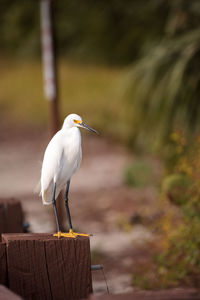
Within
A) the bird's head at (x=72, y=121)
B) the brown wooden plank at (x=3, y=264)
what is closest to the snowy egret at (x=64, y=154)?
the bird's head at (x=72, y=121)

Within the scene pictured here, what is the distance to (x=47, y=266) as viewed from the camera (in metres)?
1.97

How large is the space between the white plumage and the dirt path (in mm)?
715

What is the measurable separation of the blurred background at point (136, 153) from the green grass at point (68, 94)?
0.17 ft

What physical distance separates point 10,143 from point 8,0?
4.01 metres

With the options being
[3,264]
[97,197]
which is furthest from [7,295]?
[97,197]

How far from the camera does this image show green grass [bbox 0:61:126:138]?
42.4ft

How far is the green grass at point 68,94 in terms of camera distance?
12922mm

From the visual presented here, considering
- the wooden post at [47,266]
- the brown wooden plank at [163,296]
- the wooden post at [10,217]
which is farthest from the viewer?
the wooden post at [10,217]

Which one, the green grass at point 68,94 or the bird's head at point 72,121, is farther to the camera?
the green grass at point 68,94

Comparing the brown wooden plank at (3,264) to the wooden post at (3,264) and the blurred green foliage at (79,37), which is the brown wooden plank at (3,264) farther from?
the blurred green foliage at (79,37)

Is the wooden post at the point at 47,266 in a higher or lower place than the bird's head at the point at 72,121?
lower

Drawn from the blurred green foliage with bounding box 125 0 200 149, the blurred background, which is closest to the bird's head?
the blurred background

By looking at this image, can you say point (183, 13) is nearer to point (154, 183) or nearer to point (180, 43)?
point (180, 43)

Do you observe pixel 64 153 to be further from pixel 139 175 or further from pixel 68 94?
pixel 68 94
